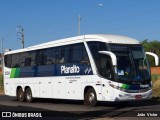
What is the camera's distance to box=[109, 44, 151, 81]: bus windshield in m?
18.8

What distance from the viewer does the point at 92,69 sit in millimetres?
19719

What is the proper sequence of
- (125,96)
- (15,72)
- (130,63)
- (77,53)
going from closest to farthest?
(125,96), (130,63), (77,53), (15,72)

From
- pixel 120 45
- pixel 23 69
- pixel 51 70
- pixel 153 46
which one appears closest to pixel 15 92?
pixel 23 69

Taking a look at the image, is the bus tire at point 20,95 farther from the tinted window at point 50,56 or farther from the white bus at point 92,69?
the tinted window at point 50,56

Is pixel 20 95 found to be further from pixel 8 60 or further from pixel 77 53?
pixel 77 53

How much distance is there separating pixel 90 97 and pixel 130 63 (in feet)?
8.84

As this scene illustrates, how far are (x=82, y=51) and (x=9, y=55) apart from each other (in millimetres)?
9798

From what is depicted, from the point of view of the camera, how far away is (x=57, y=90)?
22.9 meters

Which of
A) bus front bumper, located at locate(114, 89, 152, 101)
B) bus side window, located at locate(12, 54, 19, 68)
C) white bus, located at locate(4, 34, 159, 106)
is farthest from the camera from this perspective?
bus side window, located at locate(12, 54, 19, 68)

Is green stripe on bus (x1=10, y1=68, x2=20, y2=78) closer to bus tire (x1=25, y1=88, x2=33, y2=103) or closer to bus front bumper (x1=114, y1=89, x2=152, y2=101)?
bus tire (x1=25, y1=88, x2=33, y2=103)

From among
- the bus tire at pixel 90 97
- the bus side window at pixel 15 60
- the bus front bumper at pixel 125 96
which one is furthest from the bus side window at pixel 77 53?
the bus side window at pixel 15 60

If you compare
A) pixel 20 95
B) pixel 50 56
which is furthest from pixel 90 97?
pixel 20 95

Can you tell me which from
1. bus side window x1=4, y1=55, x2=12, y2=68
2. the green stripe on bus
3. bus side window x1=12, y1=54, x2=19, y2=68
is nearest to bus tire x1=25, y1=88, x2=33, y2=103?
the green stripe on bus

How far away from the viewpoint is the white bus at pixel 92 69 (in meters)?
18.8
